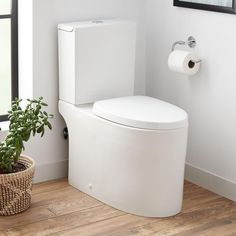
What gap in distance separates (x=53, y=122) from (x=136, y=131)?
0.65 m

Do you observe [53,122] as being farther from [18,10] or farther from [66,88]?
[18,10]

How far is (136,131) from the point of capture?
2.78 metres

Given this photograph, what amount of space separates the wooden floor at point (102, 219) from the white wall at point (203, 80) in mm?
243

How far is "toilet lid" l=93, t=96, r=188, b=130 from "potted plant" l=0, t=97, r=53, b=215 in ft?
0.98

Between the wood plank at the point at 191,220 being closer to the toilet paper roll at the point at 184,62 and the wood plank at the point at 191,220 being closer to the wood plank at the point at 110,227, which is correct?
the wood plank at the point at 110,227

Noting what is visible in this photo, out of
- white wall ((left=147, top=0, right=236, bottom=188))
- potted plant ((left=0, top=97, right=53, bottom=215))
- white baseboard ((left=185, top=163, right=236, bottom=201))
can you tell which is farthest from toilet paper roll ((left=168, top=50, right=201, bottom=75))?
potted plant ((left=0, top=97, right=53, bottom=215))

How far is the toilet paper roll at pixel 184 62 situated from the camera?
3.12 meters

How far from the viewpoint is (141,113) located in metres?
2.86

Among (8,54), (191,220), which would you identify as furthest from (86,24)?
(191,220)

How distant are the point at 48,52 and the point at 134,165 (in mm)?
778

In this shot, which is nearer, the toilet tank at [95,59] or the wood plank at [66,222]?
the wood plank at [66,222]

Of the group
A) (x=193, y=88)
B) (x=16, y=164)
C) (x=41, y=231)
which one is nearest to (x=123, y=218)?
(x=41, y=231)

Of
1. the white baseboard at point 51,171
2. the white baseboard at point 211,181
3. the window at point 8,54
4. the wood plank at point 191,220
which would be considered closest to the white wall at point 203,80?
the white baseboard at point 211,181

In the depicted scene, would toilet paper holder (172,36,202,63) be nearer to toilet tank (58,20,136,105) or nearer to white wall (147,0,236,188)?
white wall (147,0,236,188)
